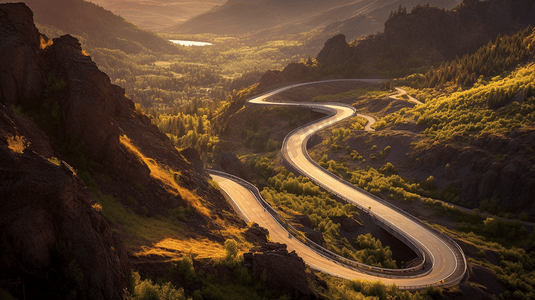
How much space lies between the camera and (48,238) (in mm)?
15453

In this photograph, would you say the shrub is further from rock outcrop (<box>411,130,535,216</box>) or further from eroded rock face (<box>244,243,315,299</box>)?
rock outcrop (<box>411,130,535,216</box>)

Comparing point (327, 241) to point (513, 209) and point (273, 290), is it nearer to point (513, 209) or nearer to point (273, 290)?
point (273, 290)

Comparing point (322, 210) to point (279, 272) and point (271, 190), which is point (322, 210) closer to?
point (271, 190)

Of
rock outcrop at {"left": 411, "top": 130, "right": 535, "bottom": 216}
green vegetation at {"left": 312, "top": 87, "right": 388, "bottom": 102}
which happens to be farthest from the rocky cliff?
green vegetation at {"left": 312, "top": 87, "right": 388, "bottom": 102}

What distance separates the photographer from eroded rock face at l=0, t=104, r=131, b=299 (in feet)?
47.1

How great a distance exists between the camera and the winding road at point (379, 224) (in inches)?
1519

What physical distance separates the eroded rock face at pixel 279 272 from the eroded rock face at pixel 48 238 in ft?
30.1

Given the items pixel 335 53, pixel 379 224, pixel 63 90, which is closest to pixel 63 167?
pixel 63 90

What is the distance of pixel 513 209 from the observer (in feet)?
176

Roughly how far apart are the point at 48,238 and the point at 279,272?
13.8 meters

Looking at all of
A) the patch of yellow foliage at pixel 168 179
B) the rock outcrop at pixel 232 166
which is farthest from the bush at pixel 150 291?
the rock outcrop at pixel 232 166

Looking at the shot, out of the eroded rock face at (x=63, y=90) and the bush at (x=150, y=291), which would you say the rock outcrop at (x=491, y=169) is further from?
the bush at (x=150, y=291)

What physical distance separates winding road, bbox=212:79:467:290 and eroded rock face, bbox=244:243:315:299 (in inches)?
529

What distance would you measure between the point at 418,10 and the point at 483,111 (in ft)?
374
